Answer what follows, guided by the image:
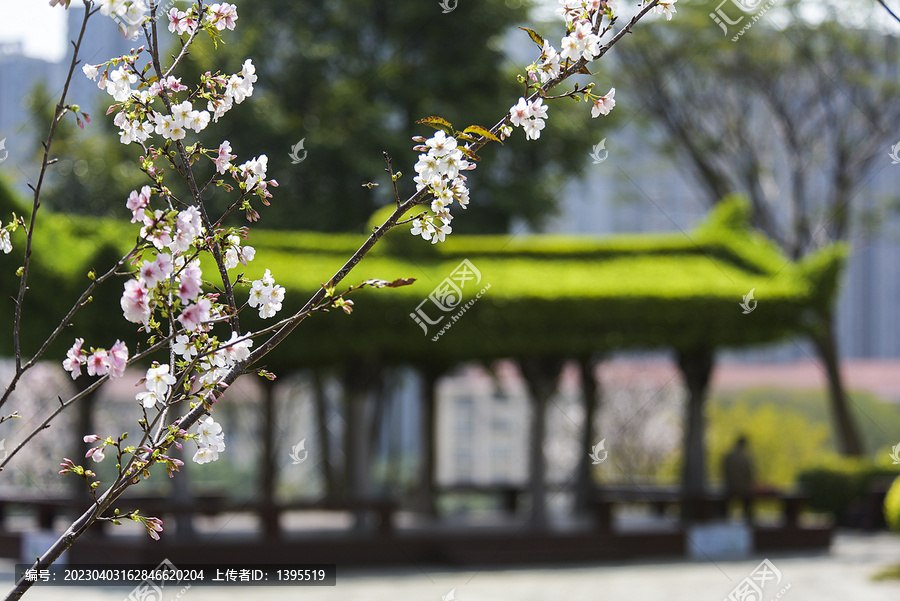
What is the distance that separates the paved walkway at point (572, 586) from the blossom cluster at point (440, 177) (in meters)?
7.65

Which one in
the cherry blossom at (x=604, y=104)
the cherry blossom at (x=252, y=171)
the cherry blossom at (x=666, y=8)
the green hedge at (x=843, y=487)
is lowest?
the green hedge at (x=843, y=487)

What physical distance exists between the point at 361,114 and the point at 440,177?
1644cm

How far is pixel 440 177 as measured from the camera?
2.78 metres

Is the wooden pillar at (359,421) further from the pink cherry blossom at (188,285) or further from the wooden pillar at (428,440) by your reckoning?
the pink cherry blossom at (188,285)

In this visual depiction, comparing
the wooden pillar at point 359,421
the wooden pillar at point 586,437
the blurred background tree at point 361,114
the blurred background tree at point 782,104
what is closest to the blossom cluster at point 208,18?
the wooden pillar at point 359,421

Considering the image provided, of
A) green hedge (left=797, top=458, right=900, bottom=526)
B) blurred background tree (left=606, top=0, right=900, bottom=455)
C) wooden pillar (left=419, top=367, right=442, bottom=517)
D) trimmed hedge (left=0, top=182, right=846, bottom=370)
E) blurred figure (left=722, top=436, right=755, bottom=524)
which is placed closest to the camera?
trimmed hedge (left=0, top=182, right=846, bottom=370)

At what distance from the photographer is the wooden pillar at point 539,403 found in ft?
42.3

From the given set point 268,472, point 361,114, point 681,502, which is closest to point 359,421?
point 268,472

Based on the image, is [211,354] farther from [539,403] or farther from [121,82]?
[539,403]

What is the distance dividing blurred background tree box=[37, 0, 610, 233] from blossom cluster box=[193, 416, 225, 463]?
15.8 metres

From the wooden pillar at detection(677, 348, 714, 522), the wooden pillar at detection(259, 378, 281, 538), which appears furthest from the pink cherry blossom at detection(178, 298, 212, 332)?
the wooden pillar at detection(677, 348, 714, 522)

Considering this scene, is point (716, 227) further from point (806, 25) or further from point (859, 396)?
point (859, 396)

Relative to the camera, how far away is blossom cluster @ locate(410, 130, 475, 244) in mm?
2758

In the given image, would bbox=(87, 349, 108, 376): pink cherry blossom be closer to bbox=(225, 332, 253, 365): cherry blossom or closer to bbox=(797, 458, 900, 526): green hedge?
bbox=(225, 332, 253, 365): cherry blossom
